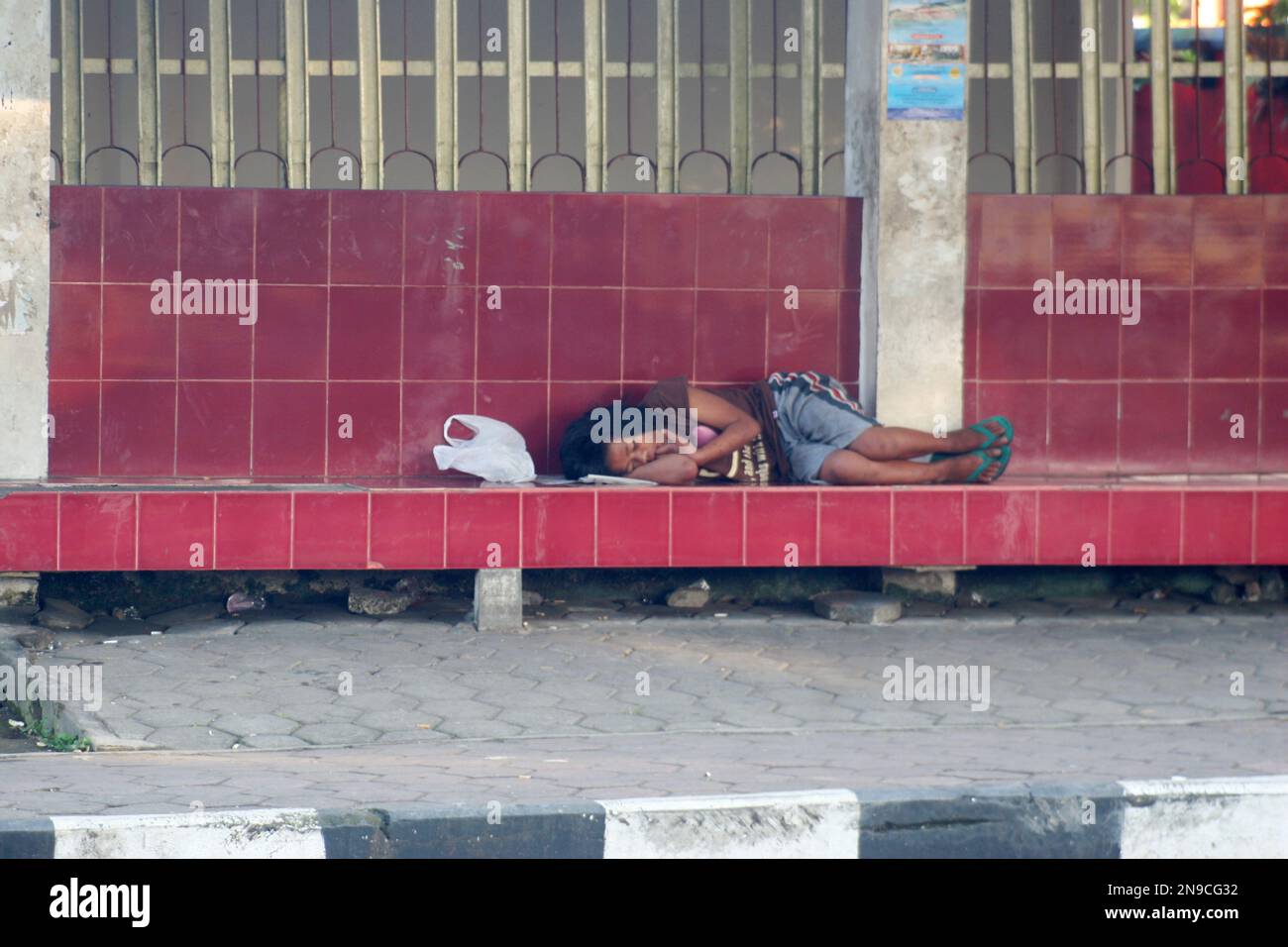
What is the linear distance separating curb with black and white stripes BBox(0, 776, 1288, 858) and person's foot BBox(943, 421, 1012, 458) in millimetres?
3452

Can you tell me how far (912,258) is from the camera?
8062 millimetres

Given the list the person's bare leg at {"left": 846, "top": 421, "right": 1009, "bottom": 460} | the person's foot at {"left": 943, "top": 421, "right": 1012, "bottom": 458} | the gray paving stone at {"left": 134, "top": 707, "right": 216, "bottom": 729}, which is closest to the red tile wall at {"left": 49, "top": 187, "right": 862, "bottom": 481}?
the person's bare leg at {"left": 846, "top": 421, "right": 1009, "bottom": 460}

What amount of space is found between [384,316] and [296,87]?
1214mm

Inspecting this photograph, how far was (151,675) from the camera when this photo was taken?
21.2 ft

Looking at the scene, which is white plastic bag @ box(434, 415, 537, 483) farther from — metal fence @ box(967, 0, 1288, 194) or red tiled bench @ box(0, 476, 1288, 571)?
metal fence @ box(967, 0, 1288, 194)

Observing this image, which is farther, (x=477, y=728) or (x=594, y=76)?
(x=594, y=76)

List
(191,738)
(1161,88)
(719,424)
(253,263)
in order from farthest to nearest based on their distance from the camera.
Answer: (1161,88) < (253,263) < (719,424) < (191,738)

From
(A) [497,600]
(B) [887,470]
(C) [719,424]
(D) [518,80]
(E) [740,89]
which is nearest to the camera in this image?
(A) [497,600]

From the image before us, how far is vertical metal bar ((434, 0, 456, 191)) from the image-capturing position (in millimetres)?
8172

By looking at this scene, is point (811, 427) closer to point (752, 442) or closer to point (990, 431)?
point (752, 442)

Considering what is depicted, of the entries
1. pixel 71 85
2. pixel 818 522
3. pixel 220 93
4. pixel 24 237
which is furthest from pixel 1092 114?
pixel 24 237

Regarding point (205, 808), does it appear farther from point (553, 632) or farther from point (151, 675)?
point (553, 632)

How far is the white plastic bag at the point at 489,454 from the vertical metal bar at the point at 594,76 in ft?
4.77
